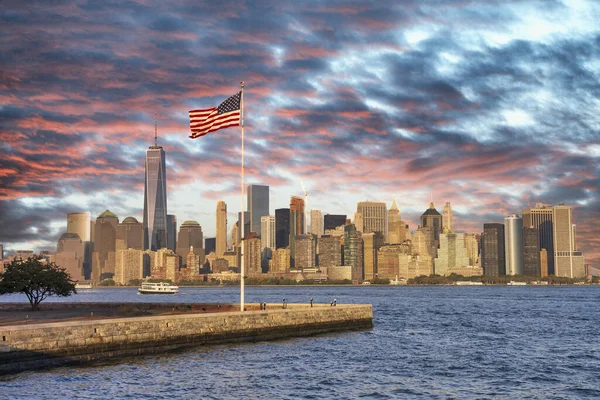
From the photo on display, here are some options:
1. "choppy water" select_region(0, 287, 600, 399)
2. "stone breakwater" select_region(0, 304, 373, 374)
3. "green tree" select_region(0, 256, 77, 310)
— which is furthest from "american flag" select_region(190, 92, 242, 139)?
"green tree" select_region(0, 256, 77, 310)

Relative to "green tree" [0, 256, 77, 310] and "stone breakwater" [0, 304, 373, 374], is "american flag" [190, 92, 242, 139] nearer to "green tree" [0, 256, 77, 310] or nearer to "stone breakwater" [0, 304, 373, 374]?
"stone breakwater" [0, 304, 373, 374]

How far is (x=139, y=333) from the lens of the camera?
49.7 meters

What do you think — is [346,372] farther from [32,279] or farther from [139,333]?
[32,279]

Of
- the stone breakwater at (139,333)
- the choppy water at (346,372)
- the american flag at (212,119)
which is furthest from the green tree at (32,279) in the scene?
the choppy water at (346,372)

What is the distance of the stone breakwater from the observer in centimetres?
4209

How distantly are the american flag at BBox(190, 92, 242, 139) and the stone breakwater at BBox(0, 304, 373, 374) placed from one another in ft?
50.5

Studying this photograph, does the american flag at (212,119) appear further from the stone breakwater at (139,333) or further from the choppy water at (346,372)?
the choppy water at (346,372)

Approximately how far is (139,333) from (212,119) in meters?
19.0

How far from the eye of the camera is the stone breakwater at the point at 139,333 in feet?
138

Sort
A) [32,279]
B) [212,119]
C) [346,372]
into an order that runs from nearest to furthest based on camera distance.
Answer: [346,372] < [212,119] < [32,279]

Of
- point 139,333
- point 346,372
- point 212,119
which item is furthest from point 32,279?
point 346,372

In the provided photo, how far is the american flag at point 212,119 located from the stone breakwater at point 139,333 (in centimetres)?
1539

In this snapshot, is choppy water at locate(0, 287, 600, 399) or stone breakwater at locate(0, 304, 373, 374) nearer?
choppy water at locate(0, 287, 600, 399)

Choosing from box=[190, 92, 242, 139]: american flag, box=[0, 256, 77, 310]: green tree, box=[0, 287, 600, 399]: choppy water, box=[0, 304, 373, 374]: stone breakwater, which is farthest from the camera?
box=[0, 256, 77, 310]: green tree
